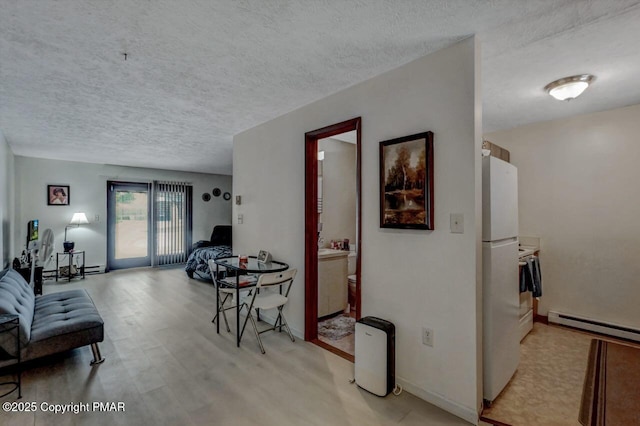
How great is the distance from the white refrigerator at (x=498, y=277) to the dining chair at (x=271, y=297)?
1776 millimetres

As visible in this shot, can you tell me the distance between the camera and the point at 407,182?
2209 millimetres

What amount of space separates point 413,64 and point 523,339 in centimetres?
312

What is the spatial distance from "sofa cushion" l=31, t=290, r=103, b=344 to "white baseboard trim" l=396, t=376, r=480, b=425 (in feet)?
9.02

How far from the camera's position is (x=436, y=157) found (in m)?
2.08

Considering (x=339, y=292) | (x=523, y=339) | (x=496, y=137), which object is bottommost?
(x=523, y=339)

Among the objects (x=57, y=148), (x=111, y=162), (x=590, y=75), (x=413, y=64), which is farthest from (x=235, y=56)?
Result: (x=111, y=162)

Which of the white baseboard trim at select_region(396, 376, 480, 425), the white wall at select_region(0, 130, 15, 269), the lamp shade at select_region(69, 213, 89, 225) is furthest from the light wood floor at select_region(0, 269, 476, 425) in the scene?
the lamp shade at select_region(69, 213, 89, 225)

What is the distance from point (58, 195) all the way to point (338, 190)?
19.9ft

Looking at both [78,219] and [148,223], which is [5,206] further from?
[148,223]

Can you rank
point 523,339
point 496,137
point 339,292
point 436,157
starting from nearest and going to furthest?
1. point 436,157
2. point 523,339
3. point 339,292
4. point 496,137

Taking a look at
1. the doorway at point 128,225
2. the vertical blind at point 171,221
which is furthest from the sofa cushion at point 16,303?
the vertical blind at point 171,221

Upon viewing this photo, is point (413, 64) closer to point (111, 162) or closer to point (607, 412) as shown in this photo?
point (607, 412)

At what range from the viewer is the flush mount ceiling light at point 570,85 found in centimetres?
250

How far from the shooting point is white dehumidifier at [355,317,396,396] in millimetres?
2135
